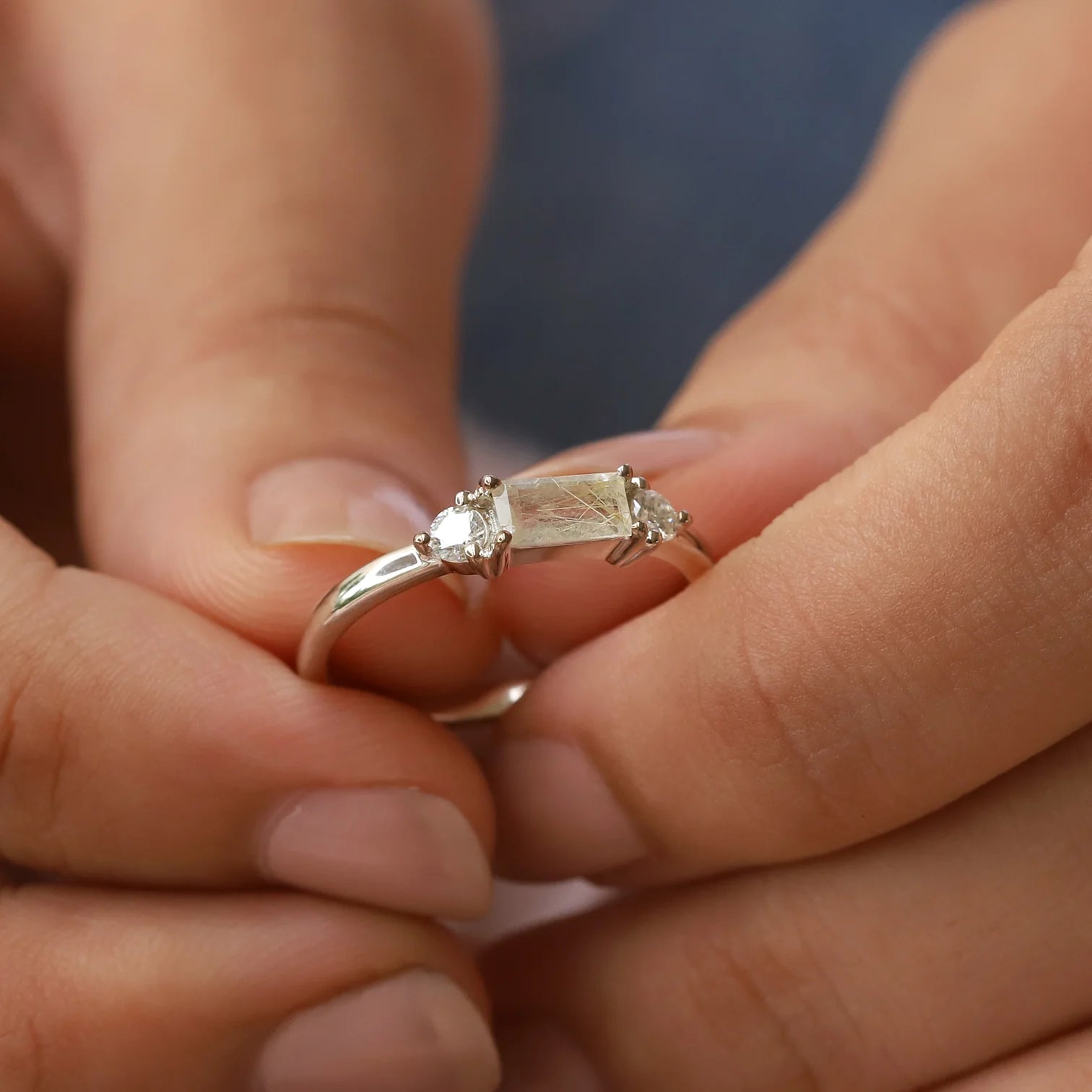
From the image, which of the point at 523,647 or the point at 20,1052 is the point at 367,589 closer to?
the point at 523,647

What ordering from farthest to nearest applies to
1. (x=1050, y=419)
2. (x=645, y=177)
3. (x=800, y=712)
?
(x=645, y=177) < (x=800, y=712) < (x=1050, y=419)

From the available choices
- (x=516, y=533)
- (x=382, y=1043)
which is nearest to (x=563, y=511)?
(x=516, y=533)

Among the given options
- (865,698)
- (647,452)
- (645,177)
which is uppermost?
(645,177)

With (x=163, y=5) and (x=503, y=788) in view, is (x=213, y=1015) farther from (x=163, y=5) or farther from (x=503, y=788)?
(x=163, y=5)

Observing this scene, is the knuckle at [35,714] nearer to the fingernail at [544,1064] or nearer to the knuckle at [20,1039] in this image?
the knuckle at [20,1039]

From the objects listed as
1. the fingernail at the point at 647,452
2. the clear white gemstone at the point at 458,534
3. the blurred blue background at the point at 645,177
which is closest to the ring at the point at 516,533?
the clear white gemstone at the point at 458,534

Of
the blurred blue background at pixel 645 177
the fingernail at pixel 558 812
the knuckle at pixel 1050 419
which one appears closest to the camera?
the knuckle at pixel 1050 419
